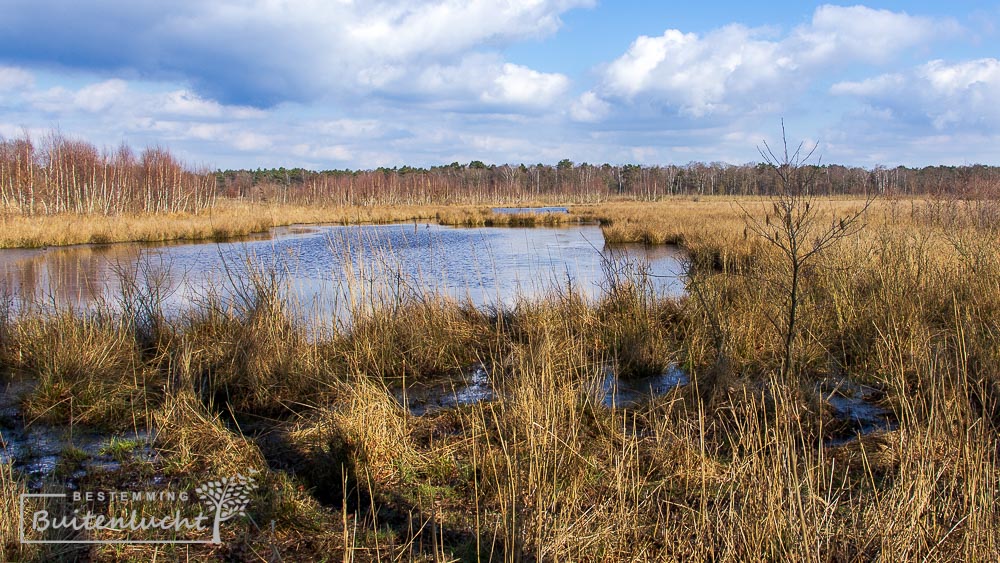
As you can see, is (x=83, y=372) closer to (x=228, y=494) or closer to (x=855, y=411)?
(x=228, y=494)

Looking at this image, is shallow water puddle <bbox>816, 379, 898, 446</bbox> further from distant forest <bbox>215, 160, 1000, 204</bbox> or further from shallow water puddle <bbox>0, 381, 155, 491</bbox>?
distant forest <bbox>215, 160, 1000, 204</bbox>

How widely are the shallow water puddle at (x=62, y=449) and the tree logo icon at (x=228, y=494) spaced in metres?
0.68

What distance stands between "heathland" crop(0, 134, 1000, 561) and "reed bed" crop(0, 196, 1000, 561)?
2 centimetres

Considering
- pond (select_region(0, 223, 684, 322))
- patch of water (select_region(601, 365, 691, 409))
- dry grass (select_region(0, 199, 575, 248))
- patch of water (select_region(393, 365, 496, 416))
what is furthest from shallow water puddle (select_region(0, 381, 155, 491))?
dry grass (select_region(0, 199, 575, 248))

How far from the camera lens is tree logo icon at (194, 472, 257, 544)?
9.58 feet

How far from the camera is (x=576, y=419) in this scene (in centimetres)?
355

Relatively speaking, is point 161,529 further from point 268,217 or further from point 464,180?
point 464,180

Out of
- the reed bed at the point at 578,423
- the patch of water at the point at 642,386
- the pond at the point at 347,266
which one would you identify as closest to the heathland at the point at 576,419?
the reed bed at the point at 578,423

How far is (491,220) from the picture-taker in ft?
113

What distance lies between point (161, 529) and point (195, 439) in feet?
2.87

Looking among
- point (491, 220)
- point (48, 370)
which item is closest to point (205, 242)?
point (491, 220)

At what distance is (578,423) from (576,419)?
21cm

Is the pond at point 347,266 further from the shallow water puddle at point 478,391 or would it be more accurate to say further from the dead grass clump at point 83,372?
the shallow water puddle at point 478,391

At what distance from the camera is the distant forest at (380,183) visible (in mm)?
21967
